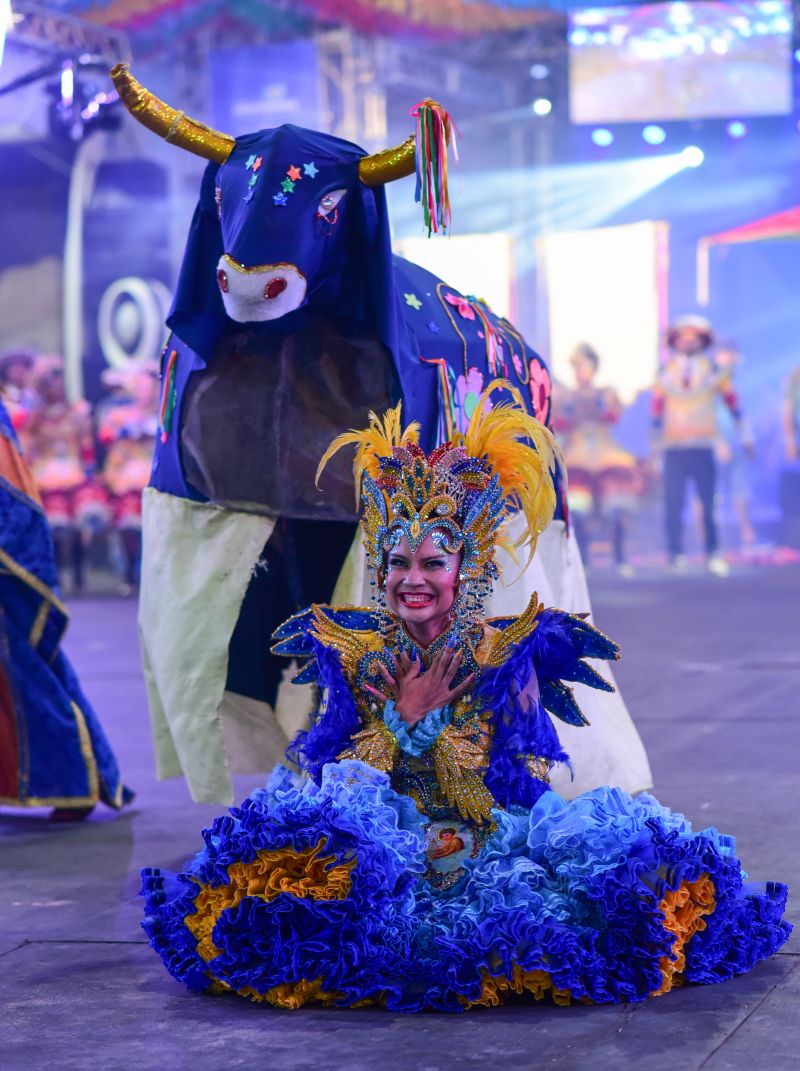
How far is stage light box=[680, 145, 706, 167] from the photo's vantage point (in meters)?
12.9

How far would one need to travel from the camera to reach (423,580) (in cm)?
332

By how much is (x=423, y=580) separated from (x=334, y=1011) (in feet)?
2.60

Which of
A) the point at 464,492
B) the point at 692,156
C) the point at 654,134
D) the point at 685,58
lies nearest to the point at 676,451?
the point at 692,156

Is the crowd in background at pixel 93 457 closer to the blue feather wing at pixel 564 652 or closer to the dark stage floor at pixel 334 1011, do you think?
the dark stage floor at pixel 334 1011

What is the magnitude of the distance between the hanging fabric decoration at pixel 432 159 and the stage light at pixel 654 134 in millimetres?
9260

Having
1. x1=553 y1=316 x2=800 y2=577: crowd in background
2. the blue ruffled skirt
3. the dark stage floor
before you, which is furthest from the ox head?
x1=553 y1=316 x2=800 y2=577: crowd in background

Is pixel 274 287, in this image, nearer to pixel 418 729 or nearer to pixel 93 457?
pixel 418 729

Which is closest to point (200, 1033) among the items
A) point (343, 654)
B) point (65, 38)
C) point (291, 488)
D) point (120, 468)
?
point (343, 654)

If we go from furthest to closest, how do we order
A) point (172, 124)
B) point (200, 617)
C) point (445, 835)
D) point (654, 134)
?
point (654, 134) < point (200, 617) < point (172, 124) < point (445, 835)

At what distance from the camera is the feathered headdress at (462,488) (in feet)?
11.0

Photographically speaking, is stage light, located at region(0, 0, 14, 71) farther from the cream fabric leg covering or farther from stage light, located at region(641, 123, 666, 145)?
the cream fabric leg covering

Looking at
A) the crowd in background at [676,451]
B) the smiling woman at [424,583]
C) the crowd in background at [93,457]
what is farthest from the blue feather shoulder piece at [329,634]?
the crowd in background at [676,451]

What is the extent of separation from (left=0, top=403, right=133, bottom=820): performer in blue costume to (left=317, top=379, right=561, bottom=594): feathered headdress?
59.0 inches

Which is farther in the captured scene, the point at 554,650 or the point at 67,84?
the point at 67,84
